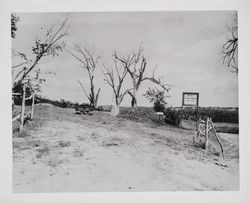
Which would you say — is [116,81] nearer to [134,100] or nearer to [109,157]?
[134,100]

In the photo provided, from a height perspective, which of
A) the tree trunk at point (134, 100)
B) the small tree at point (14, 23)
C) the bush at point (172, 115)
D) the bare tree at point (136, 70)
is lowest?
the bush at point (172, 115)

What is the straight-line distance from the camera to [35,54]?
218cm

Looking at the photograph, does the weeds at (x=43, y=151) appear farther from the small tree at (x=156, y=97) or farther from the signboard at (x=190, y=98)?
the signboard at (x=190, y=98)

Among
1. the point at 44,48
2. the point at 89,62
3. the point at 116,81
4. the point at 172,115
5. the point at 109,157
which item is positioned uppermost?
the point at 44,48

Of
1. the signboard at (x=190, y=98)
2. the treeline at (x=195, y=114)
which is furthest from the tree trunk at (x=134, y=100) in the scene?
the signboard at (x=190, y=98)

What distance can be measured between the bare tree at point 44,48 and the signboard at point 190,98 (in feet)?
3.06

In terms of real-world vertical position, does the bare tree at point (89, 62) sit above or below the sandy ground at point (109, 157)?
above

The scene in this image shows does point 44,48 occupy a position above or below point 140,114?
above

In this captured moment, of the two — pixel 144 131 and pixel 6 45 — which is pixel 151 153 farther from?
pixel 6 45

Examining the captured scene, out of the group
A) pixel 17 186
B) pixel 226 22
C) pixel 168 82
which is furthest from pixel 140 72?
pixel 17 186

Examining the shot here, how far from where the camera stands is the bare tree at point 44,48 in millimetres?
2162

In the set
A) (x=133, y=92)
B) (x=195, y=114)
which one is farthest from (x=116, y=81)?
(x=195, y=114)

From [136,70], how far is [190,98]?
1.41 ft

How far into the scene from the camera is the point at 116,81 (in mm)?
2207
